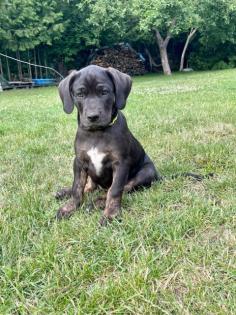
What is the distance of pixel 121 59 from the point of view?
31.2m

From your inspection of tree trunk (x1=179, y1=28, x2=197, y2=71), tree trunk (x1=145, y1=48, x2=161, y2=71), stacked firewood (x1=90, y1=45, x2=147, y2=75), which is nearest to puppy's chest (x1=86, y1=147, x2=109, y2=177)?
stacked firewood (x1=90, y1=45, x2=147, y2=75)

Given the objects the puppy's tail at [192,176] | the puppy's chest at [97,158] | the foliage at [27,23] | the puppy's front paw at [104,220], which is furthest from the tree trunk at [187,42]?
the puppy's front paw at [104,220]

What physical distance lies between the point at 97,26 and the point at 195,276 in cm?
2562

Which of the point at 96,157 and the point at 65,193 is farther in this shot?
the point at 65,193

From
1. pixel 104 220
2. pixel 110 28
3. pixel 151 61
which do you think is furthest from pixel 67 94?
pixel 151 61

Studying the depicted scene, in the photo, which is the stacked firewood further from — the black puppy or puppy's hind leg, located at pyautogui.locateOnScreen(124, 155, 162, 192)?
the black puppy

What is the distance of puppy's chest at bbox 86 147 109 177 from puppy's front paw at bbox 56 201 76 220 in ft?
1.19

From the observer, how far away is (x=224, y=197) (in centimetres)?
359

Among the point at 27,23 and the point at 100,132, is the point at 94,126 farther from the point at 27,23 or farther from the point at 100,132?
the point at 27,23

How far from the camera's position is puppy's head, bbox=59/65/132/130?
3256 mm

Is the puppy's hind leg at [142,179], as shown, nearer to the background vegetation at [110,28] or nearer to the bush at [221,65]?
the background vegetation at [110,28]

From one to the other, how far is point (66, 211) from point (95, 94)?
990 mm

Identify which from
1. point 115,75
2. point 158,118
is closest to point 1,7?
point 158,118

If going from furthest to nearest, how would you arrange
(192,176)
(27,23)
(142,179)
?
(27,23), (192,176), (142,179)
